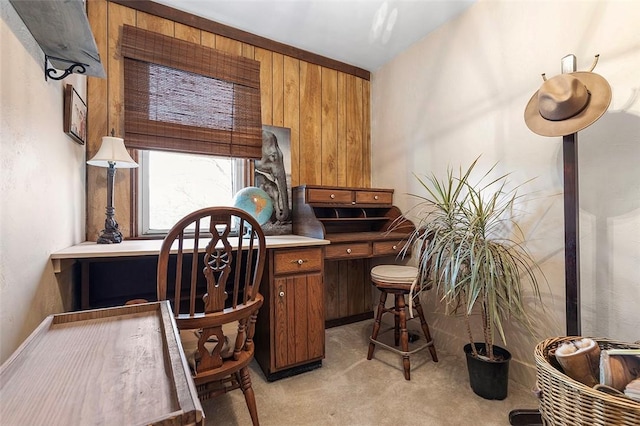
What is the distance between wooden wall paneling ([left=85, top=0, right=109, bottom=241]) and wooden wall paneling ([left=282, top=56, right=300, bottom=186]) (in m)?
1.26

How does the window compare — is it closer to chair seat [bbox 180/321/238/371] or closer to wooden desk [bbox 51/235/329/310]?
wooden desk [bbox 51/235/329/310]

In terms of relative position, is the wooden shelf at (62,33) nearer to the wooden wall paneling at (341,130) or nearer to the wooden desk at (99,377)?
the wooden desk at (99,377)

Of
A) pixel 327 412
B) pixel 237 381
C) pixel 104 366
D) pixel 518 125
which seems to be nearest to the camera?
pixel 104 366

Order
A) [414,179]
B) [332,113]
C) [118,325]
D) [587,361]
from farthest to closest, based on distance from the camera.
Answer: [332,113]
[414,179]
[587,361]
[118,325]

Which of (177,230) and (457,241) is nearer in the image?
(177,230)

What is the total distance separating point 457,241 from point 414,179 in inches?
38.0

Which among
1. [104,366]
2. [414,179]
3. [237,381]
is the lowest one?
[237,381]

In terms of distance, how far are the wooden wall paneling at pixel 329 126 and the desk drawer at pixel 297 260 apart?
100 cm

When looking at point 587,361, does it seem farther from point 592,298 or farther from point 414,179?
point 414,179

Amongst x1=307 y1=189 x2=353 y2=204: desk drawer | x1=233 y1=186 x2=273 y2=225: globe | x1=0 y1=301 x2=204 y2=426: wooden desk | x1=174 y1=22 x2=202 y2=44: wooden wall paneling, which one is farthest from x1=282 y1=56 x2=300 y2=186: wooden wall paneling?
x1=0 y1=301 x2=204 y2=426: wooden desk

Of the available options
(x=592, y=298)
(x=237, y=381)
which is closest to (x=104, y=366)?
(x=237, y=381)

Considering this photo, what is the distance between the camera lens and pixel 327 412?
58.0 inches

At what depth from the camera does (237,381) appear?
1.37 m

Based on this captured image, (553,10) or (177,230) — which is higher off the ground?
(553,10)
